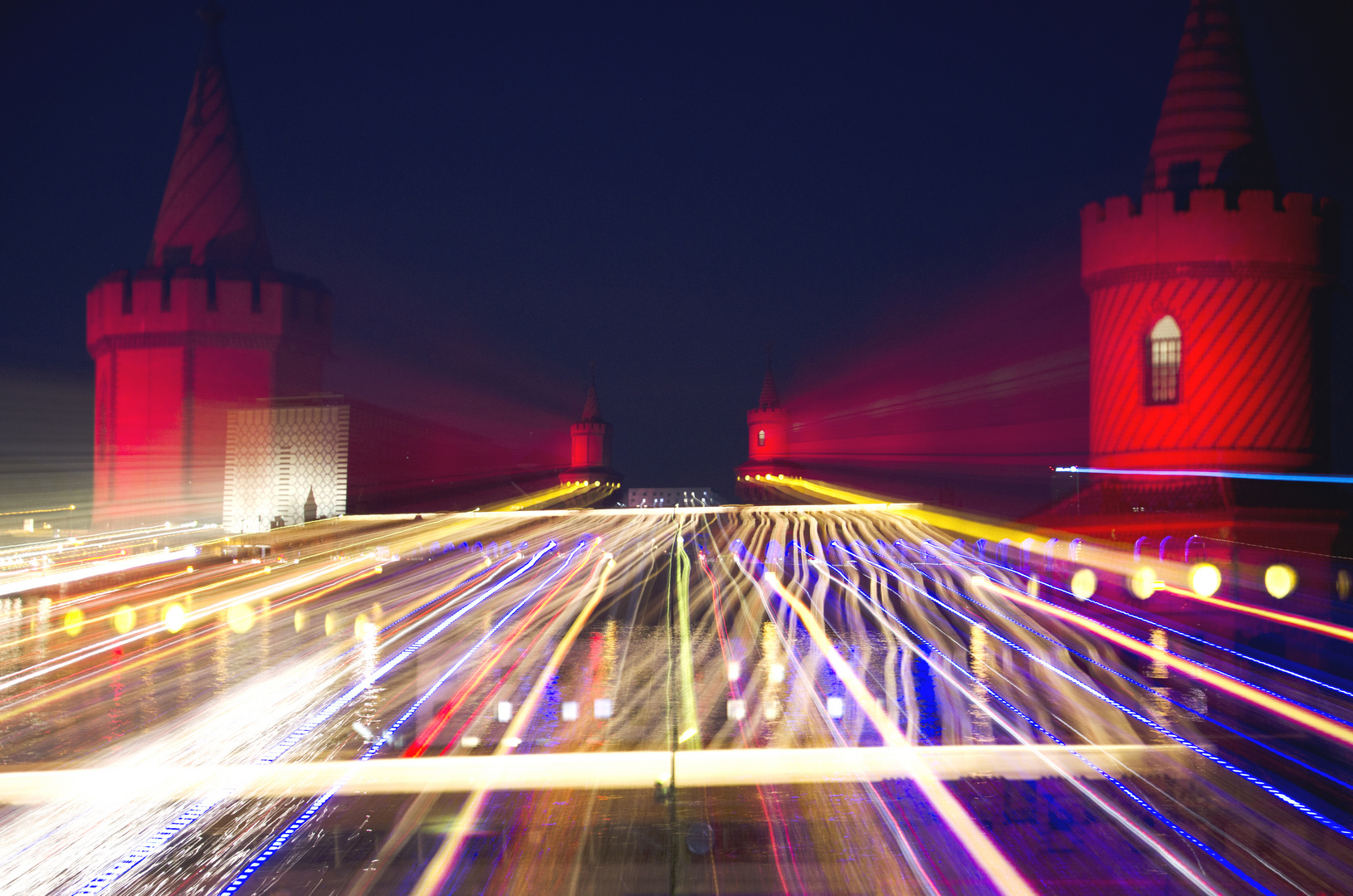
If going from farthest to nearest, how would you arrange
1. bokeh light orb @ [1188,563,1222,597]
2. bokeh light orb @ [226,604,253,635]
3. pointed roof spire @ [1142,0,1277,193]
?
pointed roof spire @ [1142,0,1277,193], bokeh light orb @ [1188,563,1222,597], bokeh light orb @ [226,604,253,635]

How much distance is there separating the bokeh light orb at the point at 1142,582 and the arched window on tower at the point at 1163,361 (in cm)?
838

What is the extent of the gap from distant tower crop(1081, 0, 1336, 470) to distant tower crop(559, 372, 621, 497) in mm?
32531

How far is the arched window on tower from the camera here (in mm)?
22297

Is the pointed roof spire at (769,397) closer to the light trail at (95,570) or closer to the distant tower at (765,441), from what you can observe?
the distant tower at (765,441)

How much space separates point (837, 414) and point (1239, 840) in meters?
43.8

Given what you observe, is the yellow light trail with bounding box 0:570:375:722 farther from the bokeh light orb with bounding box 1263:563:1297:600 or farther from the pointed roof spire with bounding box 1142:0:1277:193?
the pointed roof spire with bounding box 1142:0:1277:193

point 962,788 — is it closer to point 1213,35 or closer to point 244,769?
point 244,769

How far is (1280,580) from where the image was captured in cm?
1237

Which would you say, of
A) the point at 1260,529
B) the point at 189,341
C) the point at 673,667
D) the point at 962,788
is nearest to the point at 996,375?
the point at 1260,529

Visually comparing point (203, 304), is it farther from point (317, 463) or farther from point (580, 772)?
point (580, 772)

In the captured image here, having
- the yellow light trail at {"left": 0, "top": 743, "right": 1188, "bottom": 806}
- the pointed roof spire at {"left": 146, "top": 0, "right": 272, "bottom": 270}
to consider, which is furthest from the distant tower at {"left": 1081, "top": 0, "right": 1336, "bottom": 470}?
the pointed roof spire at {"left": 146, "top": 0, "right": 272, "bottom": 270}

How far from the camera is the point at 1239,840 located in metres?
3.92

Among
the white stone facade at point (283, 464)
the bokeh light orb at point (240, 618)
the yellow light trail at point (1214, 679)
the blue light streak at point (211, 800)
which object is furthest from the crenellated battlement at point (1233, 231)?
the bokeh light orb at point (240, 618)

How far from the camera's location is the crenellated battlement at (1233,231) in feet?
72.0
